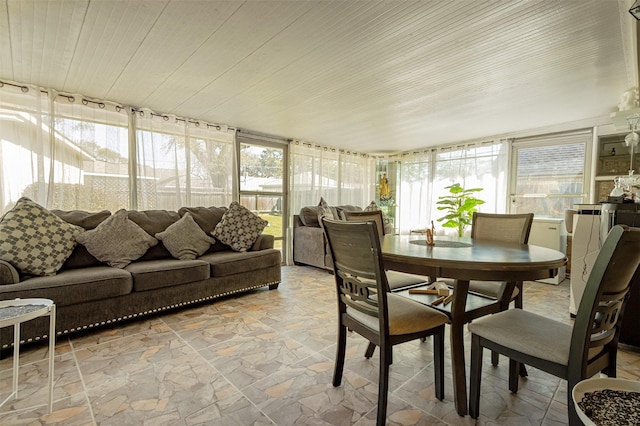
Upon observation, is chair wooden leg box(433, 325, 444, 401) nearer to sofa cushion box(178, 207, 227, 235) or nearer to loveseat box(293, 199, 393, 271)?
sofa cushion box(178, 207, 227, 235)

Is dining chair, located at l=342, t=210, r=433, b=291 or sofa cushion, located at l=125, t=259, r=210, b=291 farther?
sofa cushion, located at l=125, t=259, r=210, b=291

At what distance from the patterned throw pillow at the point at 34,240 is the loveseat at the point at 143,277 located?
42 millimetres

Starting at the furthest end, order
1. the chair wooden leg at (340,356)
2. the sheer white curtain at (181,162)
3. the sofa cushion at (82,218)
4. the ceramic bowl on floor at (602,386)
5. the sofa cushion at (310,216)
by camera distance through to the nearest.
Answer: the sofa cushion at (310,216), the sheer white curtain at (181,162), the sofa cushion at (82,218), the chair wooden leg at (340,356), the ceramic bowl on floor at (602,386)

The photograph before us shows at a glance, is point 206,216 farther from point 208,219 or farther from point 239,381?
point 239,381

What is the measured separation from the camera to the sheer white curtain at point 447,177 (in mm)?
5070

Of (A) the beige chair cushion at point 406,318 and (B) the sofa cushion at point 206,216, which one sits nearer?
(A) the beige chair cushion at point 406,318

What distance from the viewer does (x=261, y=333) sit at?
2.51 metres

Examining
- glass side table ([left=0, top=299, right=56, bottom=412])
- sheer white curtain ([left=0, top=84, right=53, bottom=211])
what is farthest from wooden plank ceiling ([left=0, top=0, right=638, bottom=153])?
glass side table ([left=0, top=299, right=56, bottom=412])

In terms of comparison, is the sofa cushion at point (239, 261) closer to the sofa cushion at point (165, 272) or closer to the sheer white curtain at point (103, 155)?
the sofa cushion at point (165, 272)

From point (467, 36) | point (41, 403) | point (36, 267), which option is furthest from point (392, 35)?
point (36, 267)

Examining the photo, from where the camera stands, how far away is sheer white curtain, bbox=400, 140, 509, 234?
5.07 m

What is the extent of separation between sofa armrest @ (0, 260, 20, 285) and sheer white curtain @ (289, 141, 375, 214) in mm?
3655

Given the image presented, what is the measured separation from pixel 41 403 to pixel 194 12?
2.34 meters

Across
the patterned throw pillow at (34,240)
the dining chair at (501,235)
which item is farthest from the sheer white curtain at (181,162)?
the dining chair at (501,235)
